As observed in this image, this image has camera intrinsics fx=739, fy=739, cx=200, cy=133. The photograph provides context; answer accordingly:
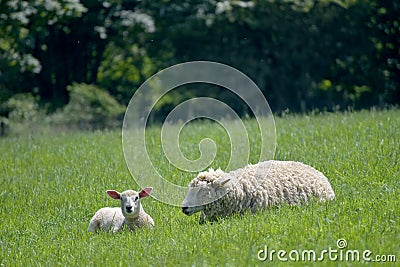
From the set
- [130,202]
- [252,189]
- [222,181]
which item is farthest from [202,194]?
[130,202]

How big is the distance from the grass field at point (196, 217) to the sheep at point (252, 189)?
0.18 metres

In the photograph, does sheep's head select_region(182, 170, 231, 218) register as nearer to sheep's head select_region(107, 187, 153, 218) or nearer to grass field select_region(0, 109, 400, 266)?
grass field select_region(0, 109, 400, 266)

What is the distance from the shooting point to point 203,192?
750 cm

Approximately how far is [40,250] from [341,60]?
1340 centimetres

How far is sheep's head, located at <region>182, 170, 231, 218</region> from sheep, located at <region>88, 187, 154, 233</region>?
0.43m

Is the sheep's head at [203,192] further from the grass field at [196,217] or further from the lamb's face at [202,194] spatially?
the grass field at [196,217]

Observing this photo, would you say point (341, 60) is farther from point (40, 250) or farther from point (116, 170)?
point (40, 250)

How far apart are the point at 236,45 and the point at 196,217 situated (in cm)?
1299

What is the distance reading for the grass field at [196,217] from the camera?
6.37 metres

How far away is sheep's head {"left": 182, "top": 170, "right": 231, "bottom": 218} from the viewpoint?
7.42 meters

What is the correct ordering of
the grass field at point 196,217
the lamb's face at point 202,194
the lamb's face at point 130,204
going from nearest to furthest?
1. the grass field at point 196,217
2. the lamb's face at point 130,204
3. the lamb's face at point 202,194

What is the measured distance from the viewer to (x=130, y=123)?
16.5 metres

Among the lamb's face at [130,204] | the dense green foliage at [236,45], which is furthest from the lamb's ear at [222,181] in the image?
the dense green foliage at [236,45]

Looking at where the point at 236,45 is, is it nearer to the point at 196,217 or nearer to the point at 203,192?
the point at 196,217
